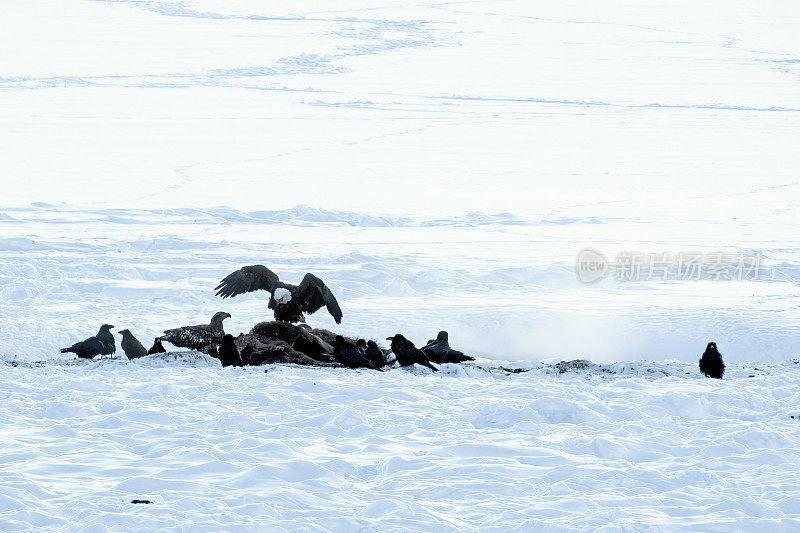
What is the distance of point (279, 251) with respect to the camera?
13.4 m

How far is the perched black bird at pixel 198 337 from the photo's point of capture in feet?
29.3

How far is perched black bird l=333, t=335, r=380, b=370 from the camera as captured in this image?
841 cm

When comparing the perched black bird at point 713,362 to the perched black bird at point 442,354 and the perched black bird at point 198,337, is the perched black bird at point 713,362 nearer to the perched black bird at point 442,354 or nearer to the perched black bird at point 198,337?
the perched black bird at point 442,354

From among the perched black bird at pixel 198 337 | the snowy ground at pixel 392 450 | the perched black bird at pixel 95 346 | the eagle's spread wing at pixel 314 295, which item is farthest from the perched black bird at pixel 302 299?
the perched black bird at pixel 95 346

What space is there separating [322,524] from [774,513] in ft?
7.19

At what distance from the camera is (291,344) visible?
8906 millimetres

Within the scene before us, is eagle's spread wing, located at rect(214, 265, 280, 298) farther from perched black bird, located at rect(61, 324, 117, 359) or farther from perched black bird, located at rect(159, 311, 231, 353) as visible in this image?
perched black bird, located at rect(61, 324, 117, 359)

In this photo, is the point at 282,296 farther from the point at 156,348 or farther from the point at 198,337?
the point at 156,348

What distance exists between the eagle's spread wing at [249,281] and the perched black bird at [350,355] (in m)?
1.29

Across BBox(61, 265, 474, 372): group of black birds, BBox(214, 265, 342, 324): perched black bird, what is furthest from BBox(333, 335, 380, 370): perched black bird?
BBox(214, 265, 342, 324): perched black bird

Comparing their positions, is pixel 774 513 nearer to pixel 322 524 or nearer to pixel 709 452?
pixel 709 452

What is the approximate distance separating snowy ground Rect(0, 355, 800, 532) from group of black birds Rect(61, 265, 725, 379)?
0.25 metres

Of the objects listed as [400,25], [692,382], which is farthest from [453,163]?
[400,25]

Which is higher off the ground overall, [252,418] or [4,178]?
[4,178]
